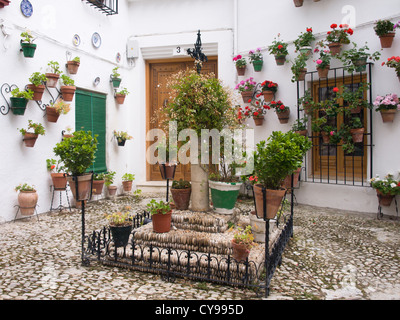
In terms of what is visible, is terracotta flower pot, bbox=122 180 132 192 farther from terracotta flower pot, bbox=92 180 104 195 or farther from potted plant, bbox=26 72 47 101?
potted plant, bbox=26 72 47 101

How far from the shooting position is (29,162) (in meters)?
5.98

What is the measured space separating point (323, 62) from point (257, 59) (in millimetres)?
1571

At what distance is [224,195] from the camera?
4.33 m

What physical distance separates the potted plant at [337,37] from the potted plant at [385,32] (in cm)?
52

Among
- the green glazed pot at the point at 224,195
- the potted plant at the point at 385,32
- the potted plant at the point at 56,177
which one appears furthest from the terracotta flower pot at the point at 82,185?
the potted plant at the point at 385,32

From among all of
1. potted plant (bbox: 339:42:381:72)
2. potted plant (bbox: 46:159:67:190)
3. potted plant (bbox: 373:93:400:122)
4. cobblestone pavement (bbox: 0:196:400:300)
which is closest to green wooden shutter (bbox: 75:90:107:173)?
potted plant (bbox: 46:159:67:190)

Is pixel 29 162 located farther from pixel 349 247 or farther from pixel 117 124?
pixel 349 247

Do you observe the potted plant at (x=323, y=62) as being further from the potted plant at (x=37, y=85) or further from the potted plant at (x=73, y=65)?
the potted plant at (x=37, y=85)

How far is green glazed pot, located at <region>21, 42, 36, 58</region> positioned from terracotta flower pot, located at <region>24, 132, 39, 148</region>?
1309 mm

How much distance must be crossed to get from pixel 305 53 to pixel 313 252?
166 inches

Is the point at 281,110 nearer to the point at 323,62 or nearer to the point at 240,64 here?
the point at 323,62

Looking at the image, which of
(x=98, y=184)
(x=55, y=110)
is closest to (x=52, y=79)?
(x=55, y=110)

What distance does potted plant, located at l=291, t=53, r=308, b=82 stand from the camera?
670 centimetres
